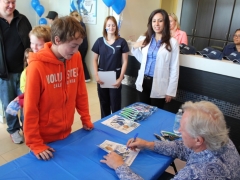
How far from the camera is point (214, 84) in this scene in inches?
93.9

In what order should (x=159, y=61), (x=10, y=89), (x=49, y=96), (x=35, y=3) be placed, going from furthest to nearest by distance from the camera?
1. (x=35, y=3)
2. (x=10, y=89)
3. (x=159, y=61)
4. (x=49, y=96)

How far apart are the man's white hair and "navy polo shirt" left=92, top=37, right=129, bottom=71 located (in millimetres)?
1559

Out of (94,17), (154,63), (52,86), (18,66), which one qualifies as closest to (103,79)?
(154,63)

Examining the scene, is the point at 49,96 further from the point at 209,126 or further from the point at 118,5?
the point at 118,5

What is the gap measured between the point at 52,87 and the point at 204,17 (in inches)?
189

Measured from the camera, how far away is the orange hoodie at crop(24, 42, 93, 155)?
45.1 inches

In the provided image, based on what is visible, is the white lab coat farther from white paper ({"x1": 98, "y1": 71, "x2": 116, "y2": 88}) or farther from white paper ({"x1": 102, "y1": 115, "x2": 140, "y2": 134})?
white paper ({"x1": 102, "y1": 115, "x2": 140, "y2": 134})

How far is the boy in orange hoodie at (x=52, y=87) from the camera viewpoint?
1133 mm

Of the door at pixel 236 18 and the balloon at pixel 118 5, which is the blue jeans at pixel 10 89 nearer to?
the balloon at pixel 118 5

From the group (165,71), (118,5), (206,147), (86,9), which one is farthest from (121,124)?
(86,9)

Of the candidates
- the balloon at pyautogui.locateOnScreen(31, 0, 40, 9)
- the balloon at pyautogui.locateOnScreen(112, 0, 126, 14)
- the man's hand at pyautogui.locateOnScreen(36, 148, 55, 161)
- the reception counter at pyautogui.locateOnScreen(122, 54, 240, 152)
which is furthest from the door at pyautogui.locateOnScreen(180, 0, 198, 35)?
the man's hand at pyautogui.locateOnScreen(36, 148, 55, 161)

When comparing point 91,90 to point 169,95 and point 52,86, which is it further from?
point 52,86

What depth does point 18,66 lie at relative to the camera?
224cm

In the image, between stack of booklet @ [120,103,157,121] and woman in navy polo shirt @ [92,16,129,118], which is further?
woman in navy polo shirt @ [92,16,129,118]
